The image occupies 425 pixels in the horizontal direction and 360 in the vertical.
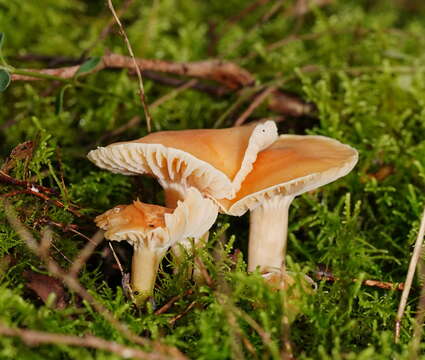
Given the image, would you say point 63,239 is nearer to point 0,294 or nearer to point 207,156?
point 0,294

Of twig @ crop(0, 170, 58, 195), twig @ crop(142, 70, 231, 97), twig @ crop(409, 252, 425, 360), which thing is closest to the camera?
twig @ crop(409, 252, 425, 360)

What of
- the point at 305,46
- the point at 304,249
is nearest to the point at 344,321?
the point at 304,249

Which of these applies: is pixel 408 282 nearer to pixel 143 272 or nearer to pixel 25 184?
pixel 143 272

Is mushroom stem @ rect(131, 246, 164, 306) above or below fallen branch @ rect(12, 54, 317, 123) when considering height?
below

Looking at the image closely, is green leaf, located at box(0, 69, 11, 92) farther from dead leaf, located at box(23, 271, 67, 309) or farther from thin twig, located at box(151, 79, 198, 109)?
thin twig, located at box(151, 79, 198, 109)

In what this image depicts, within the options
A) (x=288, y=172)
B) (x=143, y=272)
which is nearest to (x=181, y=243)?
(x=143, y=272)

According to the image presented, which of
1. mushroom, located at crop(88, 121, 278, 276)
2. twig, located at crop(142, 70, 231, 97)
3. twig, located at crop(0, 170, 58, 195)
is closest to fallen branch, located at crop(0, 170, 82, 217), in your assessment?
twig, located at crop(0, 170, 58, 195)
